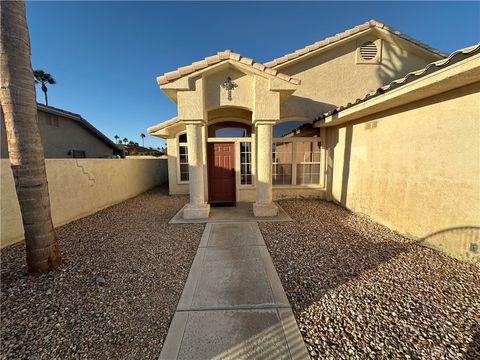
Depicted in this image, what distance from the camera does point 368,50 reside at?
8.23 m

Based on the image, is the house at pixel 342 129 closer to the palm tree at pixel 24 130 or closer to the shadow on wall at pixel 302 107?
the shadow on wall at pixel 302 107

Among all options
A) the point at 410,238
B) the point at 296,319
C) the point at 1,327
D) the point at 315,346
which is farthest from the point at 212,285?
the point at 410,238

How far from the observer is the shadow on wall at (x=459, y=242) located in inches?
137

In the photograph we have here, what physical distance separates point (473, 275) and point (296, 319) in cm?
333

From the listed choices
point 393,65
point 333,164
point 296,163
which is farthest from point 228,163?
point 393,65

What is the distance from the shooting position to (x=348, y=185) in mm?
7113

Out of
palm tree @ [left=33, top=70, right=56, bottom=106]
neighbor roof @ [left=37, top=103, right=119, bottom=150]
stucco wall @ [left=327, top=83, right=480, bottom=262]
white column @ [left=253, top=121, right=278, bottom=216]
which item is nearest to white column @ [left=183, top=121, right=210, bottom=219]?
white column @ [left=253, top=121, right=278, bottom=216]

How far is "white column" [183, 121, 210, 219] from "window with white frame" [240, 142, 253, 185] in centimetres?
248

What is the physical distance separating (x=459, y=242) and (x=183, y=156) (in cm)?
986

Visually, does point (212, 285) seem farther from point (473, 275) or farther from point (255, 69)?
point (255, 69)

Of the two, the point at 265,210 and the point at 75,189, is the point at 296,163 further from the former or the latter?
the point at 75,189

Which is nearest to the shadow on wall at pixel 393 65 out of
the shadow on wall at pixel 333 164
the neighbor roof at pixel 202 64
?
the shadow on wall at pixel 333 164

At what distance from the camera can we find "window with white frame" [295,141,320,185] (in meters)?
8.35

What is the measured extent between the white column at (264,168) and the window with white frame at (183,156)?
5.18m
